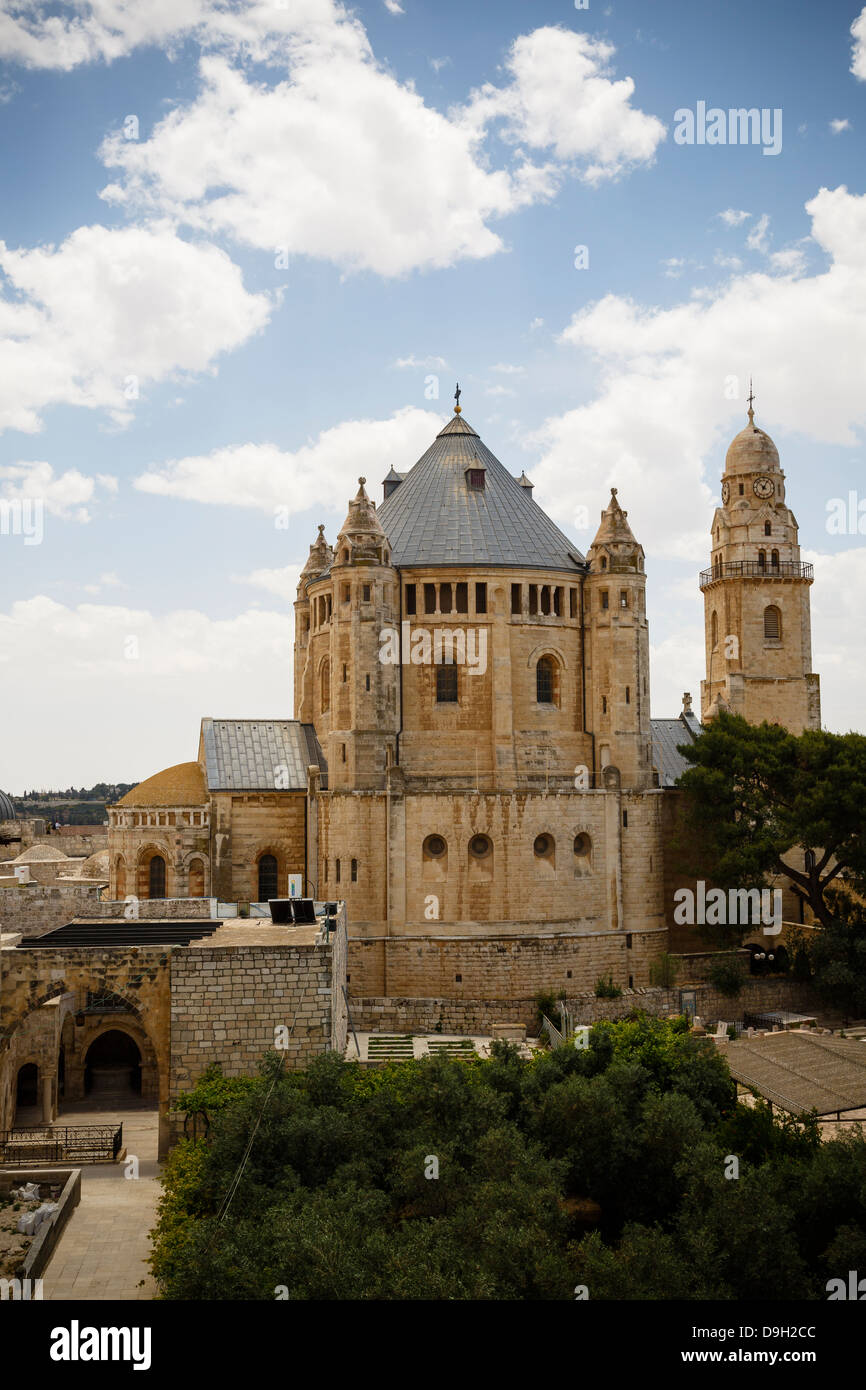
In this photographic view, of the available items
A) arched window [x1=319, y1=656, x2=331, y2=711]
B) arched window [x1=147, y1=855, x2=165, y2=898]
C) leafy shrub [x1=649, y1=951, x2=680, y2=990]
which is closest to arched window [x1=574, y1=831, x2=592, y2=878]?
leafy shrub [x1=649, y1=951, x2=680, y2=990]

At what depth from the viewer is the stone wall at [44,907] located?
126 ft

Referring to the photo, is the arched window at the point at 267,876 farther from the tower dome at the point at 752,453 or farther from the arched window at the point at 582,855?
the tower dome at the point at 752,453

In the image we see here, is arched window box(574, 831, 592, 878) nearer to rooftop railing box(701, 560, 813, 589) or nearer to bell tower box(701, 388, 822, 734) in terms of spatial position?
bell tower box(701, 388, 822, 734)

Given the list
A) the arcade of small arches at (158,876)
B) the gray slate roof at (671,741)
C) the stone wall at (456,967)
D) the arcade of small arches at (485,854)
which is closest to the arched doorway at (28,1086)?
the arcade of small arches at (158,876)

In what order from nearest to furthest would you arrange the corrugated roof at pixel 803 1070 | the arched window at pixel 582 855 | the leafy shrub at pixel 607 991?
the corrugated roof at pixel 803 1070, the leafy shrub at pixel 607 991, the arched window at pixel 582 855

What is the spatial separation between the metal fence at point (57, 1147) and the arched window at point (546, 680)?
90.7 feet

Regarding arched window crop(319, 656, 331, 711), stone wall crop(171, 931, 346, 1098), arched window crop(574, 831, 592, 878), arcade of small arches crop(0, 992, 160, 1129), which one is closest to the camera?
stone wall crop(171, 931, 346, 1098)

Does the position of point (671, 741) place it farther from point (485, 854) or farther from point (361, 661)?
point (361, 661)

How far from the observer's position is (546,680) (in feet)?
173

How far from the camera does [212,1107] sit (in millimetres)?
26656

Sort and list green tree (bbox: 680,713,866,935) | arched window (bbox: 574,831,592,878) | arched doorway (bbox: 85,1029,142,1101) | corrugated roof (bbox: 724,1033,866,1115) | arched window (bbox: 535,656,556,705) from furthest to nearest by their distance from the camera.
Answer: arched window (bbox: 535,656,556,705)
arched window (bbox: 574,831,592,878)
green tree (bbox: 680,713,866,935)
arched doorway (bbox: 85,1029,142,1101)
corrugated roof (bbox: 724,1033,866,1115)

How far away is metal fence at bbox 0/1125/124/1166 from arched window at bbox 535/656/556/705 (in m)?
27.6

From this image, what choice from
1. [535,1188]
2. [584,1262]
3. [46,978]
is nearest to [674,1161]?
[535,1188]

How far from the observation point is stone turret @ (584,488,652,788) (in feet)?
171
